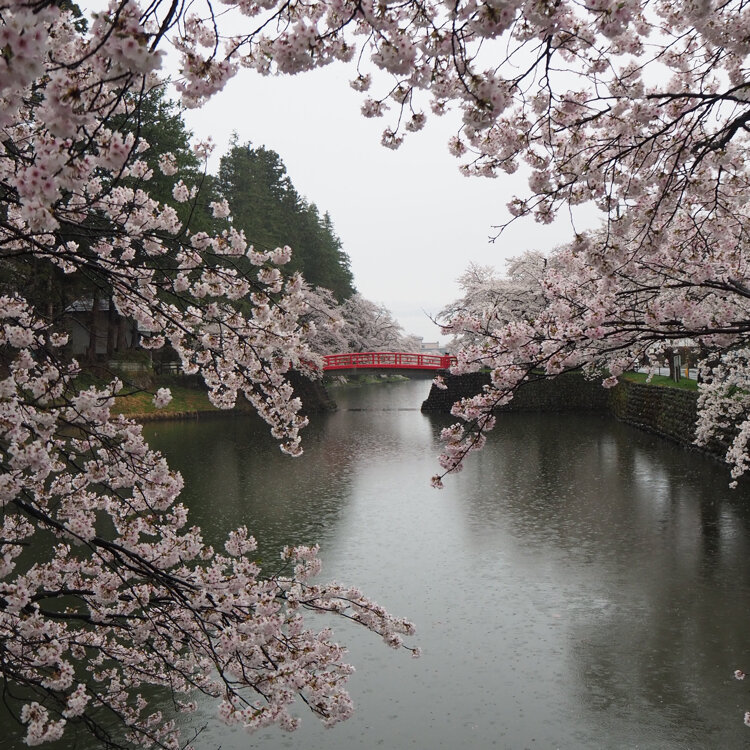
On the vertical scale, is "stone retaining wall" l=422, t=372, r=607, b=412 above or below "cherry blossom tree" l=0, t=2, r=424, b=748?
below

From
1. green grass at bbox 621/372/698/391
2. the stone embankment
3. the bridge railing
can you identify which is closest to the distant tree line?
the bridge railing

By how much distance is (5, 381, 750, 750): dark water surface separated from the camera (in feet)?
16.1

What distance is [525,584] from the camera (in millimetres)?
7621

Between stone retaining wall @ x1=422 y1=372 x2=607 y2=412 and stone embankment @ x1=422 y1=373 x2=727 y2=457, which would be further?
stone retaining wall @ x1=422 y1=372 x2=607 y2=412

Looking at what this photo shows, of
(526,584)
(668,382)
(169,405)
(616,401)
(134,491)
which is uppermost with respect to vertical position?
(134,491)

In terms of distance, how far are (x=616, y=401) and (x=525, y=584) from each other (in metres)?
18.1

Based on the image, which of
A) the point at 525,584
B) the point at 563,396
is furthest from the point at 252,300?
the point at 563,396

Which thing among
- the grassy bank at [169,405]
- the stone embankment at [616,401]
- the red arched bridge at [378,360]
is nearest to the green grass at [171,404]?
the grassy bank at [169,405]

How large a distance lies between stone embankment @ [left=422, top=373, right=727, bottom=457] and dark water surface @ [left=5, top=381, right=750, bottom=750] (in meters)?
0.82

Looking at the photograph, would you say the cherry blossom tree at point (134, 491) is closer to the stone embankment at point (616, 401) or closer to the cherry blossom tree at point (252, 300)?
the cherry blossom tree at point (252, 300)

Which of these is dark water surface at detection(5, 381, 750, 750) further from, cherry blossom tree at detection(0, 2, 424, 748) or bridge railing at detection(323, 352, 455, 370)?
bridge railing at detection(323, 352, 455, 370)

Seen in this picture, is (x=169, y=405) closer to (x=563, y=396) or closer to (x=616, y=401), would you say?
(x=563, y=396)

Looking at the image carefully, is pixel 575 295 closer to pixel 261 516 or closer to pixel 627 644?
pixel 627 644

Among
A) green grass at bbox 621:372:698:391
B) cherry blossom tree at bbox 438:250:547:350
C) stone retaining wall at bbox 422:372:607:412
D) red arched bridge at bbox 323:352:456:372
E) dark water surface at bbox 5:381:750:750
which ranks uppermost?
cherry blossom tree at bbox 438:250:547:350
